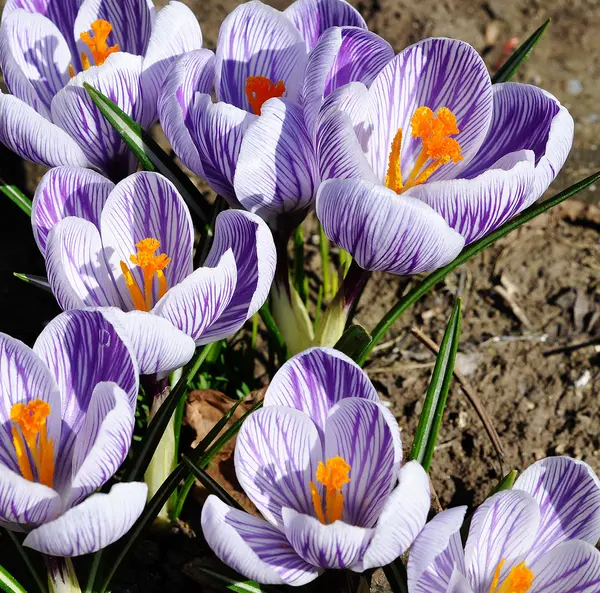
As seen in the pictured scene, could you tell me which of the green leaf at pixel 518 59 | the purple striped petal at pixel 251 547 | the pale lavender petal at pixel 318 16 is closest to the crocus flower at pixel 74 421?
the purple striped petal at pixel 251 547

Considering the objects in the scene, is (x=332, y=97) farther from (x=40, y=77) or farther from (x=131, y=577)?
(x=131, y=577)

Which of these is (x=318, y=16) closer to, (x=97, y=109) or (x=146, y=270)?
(x=97, y=109)

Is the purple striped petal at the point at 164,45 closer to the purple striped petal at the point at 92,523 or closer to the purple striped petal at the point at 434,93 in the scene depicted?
the purple striped petal at the point at 434,93

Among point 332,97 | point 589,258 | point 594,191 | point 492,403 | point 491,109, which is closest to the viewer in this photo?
point 332,97

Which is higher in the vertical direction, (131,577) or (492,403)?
(492,403)

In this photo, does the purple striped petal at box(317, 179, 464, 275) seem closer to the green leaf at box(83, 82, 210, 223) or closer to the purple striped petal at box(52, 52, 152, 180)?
the green leaf at box(83, 82, 210, 223)

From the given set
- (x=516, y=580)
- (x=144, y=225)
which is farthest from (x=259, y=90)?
(x=516, y=580)

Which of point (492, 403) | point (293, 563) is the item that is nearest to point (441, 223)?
point (293, 563)
